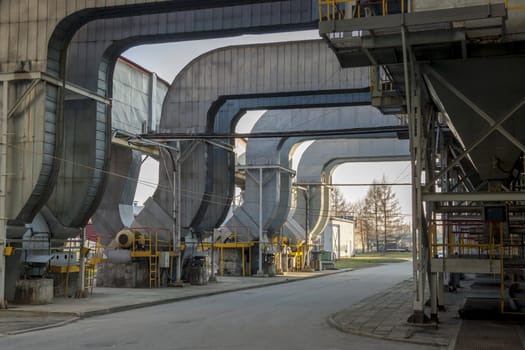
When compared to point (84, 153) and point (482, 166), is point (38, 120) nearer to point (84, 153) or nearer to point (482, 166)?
point (84, 153)

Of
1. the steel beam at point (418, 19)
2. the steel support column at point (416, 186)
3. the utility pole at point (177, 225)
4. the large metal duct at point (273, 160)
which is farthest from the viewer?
the large metal duct at point (273, 160)

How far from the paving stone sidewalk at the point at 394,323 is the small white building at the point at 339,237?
4978 centimetres

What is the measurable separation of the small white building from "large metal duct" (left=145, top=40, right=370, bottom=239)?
3830 centimetres

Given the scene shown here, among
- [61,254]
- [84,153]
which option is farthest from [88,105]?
[61,254]

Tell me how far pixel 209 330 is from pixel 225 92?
775 inches

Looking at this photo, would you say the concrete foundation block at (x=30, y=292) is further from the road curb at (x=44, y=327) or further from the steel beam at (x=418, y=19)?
the steel beam at (x=418, y=19)

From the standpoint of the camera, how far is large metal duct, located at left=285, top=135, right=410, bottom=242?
171ft

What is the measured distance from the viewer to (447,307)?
1911 centimetres

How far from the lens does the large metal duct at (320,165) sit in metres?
52.0

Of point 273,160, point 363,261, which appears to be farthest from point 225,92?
point 363,261

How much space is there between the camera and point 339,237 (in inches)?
3204

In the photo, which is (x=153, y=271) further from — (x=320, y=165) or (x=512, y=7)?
(x=320, y=165)

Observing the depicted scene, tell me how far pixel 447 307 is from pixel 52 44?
14642mm

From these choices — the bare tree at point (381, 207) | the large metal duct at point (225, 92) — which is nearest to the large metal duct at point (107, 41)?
the large metal duct at point (225, 92)
